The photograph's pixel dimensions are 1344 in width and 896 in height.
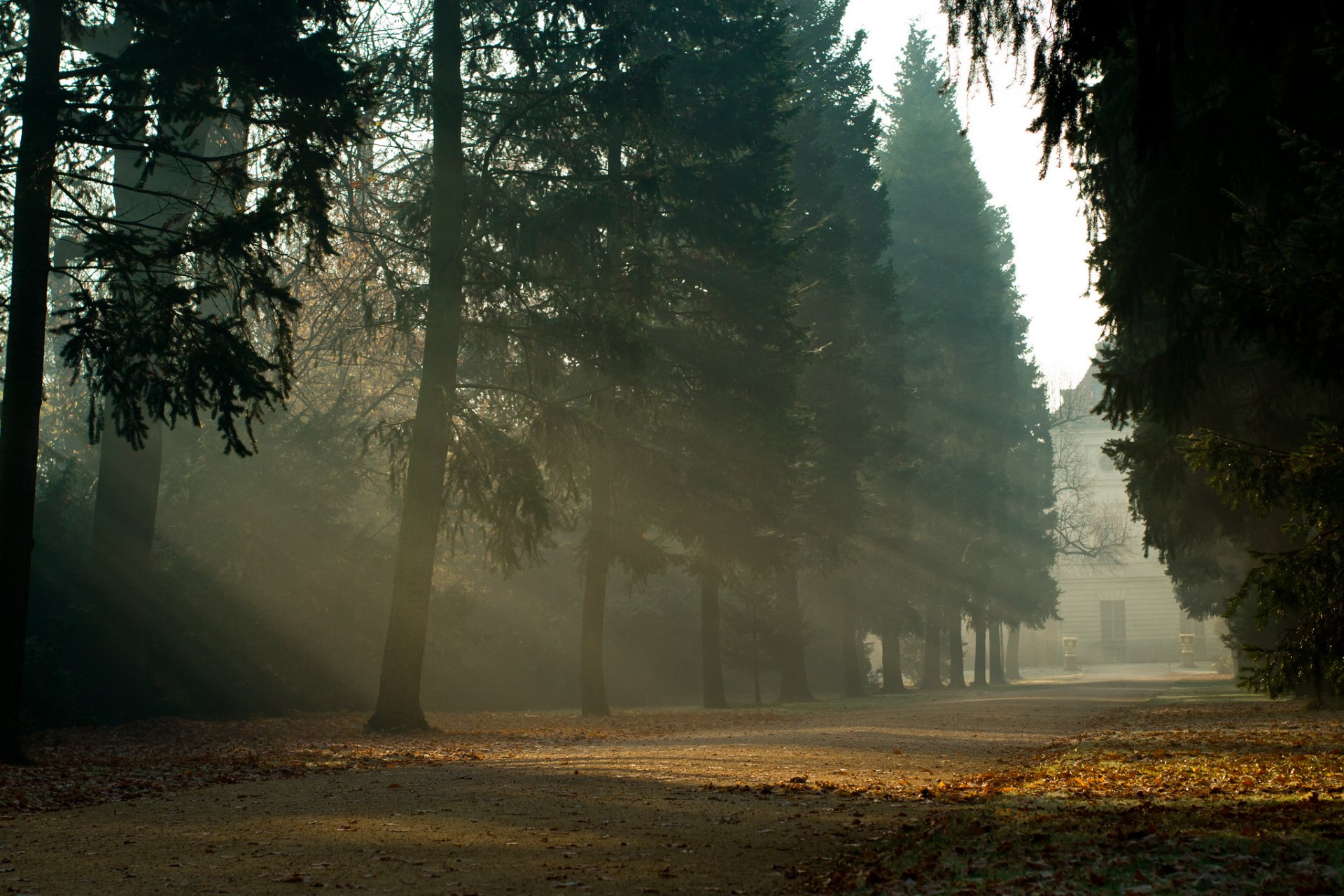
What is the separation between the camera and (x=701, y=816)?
6938mm

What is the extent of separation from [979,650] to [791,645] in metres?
16.3

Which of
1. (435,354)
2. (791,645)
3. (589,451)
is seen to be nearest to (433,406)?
(435,354)

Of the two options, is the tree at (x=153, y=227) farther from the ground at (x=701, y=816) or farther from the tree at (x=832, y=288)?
the tree at (x=832, y=288)

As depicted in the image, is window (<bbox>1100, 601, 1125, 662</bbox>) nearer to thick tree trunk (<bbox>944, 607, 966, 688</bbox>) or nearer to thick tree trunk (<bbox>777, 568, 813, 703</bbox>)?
thick tree trunk (<bbox>944, 607, 966, 688</bbox>)

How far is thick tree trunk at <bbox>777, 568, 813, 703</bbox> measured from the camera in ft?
93.6

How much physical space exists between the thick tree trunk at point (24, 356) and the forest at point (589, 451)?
0.14 ft

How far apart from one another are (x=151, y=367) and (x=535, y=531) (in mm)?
6399

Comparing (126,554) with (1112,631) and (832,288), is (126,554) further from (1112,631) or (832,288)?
(1112,631)

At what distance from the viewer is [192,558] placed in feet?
69.4

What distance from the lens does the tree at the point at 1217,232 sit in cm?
615

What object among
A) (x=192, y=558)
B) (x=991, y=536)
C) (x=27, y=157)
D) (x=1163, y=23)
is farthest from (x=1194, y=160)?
(x=991, y=536)

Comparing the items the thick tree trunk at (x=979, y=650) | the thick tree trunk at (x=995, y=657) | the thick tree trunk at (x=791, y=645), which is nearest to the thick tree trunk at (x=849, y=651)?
the thick tree trunk at (x=791, y=645)

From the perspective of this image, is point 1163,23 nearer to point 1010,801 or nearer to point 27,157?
point 1010,801

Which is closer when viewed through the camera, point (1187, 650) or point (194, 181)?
point (194, 181)
